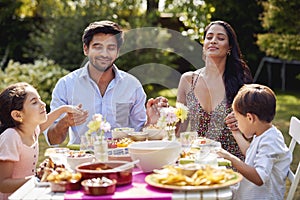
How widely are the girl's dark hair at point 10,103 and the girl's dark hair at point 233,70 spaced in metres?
1.43

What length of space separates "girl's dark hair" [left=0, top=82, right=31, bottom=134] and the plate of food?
0.95 metres

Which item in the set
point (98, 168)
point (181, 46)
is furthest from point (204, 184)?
point (181, 46)

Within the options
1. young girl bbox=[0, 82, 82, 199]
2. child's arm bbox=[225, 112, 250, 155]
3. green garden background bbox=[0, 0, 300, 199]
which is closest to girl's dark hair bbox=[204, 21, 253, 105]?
child's arm bbox=[225, 112, 250, 155]

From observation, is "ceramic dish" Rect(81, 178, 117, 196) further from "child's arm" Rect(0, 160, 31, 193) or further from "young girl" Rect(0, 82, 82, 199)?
"young girl" Rect(0, 82, 82, 199)

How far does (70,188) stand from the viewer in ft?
6.77

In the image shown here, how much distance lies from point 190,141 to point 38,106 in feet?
2.63

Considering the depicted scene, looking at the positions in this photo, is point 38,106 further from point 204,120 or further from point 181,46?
point 181,46

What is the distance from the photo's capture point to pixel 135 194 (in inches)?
78.4

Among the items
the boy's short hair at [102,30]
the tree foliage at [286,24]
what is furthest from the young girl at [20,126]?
the tree foliage at [286,24]

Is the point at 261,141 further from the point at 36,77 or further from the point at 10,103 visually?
the point at 36,77

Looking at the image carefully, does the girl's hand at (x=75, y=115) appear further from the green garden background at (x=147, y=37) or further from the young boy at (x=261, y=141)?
the green garden background at (x=147, y=37)

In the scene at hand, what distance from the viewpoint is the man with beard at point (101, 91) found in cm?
336

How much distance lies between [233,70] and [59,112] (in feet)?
4.19

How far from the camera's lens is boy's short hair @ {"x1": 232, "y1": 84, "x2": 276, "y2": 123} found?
2627mm
